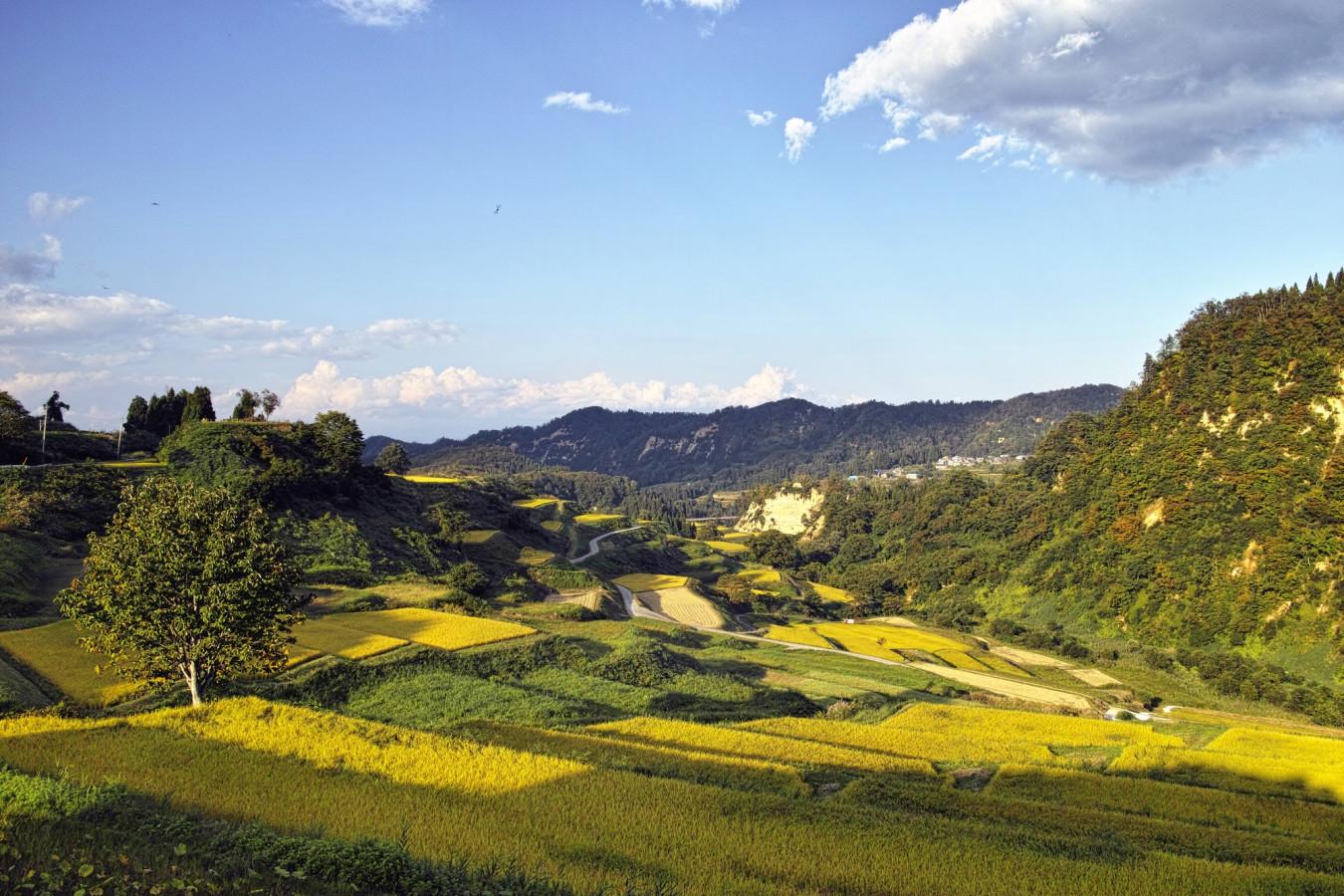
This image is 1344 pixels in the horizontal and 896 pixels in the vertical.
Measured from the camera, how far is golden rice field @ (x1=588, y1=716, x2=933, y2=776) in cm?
2794

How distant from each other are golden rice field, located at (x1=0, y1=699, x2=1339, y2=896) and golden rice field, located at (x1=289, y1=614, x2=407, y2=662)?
15.3 meters

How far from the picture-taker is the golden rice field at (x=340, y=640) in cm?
4078

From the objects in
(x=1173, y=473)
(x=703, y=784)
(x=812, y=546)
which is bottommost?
(x=812, y=546)

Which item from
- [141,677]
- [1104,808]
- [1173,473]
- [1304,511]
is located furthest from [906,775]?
[1173,473]

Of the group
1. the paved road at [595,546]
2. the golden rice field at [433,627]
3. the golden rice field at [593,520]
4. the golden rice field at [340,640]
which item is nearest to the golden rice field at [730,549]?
the paved road at [595,546]

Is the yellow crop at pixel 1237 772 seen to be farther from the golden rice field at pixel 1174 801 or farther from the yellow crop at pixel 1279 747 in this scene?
the golden rice field at pixel 1174 801

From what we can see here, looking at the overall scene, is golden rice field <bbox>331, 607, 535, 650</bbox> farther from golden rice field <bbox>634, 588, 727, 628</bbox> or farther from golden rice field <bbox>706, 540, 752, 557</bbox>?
golden rice field <bbox>706, 540, 752, 557</bbox>

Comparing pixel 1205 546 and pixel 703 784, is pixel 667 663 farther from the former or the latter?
pixel 1205 546

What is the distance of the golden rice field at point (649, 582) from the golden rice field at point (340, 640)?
61532 millimetres

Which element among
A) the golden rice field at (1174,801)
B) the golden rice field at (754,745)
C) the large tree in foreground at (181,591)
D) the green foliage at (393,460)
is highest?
the green foliage at (393,460)

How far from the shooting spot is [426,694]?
1449 inches

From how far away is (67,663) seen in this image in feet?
112

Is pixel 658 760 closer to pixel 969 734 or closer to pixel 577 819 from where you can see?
pixel 577 819

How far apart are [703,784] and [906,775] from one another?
813cm
